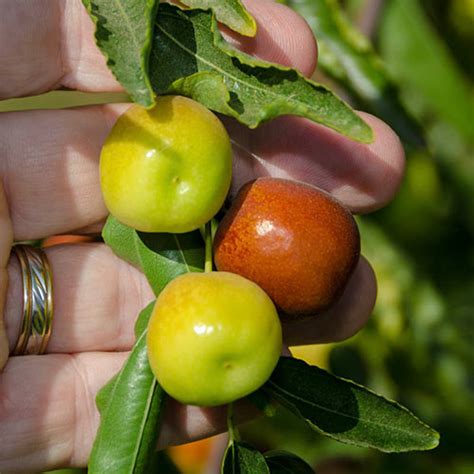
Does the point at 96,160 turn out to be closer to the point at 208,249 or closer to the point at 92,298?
the point at 92,298

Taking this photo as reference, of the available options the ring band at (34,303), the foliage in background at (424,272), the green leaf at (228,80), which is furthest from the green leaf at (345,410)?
the foliage in background at (424,272)

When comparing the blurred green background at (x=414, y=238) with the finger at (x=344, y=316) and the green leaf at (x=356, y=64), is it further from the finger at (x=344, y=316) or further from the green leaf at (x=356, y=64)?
the finger at (x=344, y=316)

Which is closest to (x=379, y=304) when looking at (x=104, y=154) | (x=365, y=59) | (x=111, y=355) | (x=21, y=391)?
(x=365, y=59)

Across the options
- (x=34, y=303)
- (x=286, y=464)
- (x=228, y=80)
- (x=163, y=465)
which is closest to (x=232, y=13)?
(x=228, y=80)

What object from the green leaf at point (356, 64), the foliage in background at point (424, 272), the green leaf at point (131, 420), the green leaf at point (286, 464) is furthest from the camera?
the foliage in background at point (424, 272)

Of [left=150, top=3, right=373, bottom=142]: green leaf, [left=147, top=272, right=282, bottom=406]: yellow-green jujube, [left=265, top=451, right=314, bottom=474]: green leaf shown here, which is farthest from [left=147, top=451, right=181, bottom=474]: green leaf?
[left=150, top=3, right=373, bottom=142]: green leaf

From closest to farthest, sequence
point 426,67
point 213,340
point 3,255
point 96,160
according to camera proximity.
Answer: point 213,340, point 3,255, point 96,160, point 426,67

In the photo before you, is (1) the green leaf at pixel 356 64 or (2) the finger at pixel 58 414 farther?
(1) the green leaf at pixel 356 64

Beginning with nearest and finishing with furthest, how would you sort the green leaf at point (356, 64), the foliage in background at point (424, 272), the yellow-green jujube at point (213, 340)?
the yellow-green jujube at point (213, 340) < the green leaf at point (356, 64) < the foliage in background at point (424, 272)
